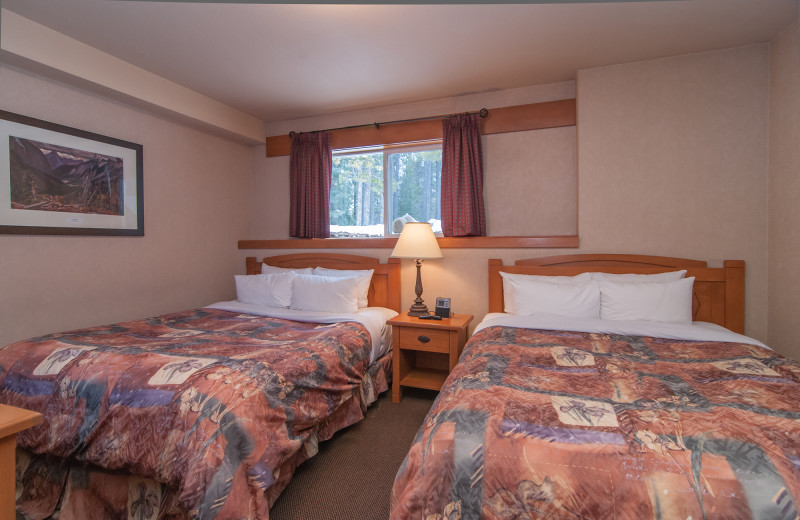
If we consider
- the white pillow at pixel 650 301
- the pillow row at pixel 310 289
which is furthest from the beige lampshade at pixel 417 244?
the white pillow at pixel 650 301

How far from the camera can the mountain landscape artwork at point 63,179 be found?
7.77 ft

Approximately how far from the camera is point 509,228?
10.5 ft

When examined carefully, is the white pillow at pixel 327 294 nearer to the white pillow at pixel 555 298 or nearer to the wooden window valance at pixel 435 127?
the white pillow at pixel 555 298

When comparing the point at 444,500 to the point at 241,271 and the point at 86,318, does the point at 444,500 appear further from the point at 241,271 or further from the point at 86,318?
the point at 241,271

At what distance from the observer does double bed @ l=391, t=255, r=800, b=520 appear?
103 cm

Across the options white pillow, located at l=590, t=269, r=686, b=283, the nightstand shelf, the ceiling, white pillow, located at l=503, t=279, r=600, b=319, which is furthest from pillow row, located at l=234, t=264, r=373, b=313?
white pillow, located at l=590, t=269, r=686, b=283

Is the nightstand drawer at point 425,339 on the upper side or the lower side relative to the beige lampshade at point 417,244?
lower

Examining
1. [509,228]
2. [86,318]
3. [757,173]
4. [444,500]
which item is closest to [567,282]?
[509,228]

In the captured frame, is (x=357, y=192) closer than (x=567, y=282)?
No

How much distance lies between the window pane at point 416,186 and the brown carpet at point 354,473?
160 cm

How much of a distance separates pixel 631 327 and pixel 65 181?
3.50 meters

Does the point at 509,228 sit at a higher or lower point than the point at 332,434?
higher

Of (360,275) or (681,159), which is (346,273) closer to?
(360,275)

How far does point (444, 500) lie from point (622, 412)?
0.63m
